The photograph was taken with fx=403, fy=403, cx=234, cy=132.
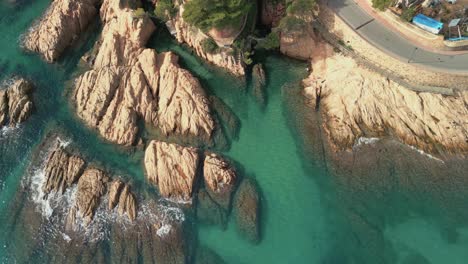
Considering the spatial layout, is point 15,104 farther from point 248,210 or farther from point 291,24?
point 291,24

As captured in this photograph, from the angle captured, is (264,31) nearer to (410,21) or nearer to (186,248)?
(410,21)

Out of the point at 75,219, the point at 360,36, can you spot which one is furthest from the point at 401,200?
the point at 75,219

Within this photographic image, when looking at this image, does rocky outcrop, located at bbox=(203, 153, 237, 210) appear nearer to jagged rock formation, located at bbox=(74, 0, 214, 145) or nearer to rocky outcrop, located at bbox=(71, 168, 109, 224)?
jagged rock formation, located at bbox=(74, 0, 214, 145)

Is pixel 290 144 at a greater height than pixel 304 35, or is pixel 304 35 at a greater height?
pixel 304 35

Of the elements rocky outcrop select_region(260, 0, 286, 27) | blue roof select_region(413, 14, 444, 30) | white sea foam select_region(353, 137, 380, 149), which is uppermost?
blue roof select_region(413, 14, 444, 30)

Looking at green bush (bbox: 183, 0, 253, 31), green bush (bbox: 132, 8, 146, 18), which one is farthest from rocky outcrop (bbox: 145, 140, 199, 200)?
green bush (bbox: 132, 8, 146, 18)

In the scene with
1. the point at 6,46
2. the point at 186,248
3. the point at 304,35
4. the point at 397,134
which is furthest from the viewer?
the point at 6,46

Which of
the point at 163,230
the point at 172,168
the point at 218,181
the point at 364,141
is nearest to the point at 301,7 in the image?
the point at 364,141
